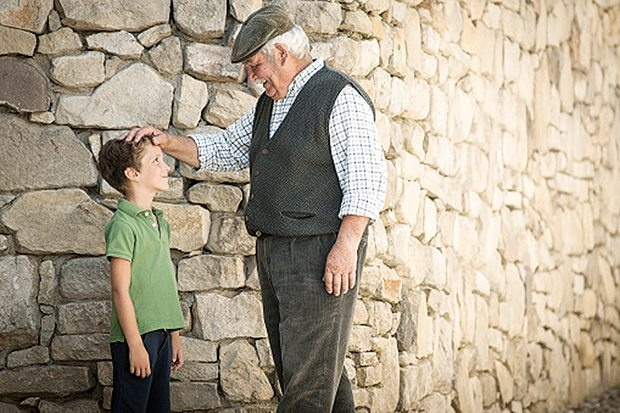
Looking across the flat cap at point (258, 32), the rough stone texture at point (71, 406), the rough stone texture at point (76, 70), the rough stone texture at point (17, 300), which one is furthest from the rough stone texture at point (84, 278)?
the flat cap at point (258, 32)

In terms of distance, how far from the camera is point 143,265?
12.1ft

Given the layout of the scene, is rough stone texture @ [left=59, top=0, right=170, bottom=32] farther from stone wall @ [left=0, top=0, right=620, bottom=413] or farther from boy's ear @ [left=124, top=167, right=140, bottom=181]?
boy's ear @ [left=124, top=167, right=140, bottom=181]

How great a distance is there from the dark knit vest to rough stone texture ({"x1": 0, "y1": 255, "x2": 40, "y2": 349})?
0.93 meters

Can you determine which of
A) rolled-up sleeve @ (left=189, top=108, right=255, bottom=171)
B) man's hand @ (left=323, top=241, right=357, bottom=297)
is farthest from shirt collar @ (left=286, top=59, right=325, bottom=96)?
man's hand @ (left=323, top=241, right=357, bottom=297)

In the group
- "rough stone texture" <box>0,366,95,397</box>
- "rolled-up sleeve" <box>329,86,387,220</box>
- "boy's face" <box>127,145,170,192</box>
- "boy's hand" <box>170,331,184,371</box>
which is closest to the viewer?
"rolled-up sleeve" <box>329,86,387,220</box>

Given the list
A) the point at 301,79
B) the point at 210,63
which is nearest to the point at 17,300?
the point at 210,63

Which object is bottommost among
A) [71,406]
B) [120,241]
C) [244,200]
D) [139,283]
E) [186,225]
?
[71,406]

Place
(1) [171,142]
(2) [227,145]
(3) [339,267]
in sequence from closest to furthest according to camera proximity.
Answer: (3) [339,267], (1) [171,142], (2) [227,145]

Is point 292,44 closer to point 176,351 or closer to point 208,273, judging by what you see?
point 208,273

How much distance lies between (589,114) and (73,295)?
418 cm

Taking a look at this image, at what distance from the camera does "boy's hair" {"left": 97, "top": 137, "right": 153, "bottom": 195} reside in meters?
3.75

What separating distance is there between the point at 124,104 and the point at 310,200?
91 cm

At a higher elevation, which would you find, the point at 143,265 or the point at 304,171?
the point at 304,171

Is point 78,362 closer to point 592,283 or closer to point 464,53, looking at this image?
point 464,53
